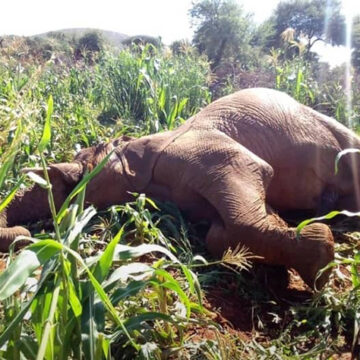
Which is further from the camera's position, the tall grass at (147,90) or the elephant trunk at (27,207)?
the tall grass at (147,90)

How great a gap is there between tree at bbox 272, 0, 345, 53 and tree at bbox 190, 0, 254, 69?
4.60 m

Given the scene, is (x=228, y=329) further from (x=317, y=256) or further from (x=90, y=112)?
(x=90, y=112)

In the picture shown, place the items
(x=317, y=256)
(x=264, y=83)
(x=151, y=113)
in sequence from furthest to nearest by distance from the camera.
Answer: (x=264, y=83), (x=151, y=113), (x=317, y=256)

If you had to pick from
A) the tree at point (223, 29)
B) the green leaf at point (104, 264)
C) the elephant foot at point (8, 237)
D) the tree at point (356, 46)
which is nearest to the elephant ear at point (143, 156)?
the elephant foot at point (8, 237)

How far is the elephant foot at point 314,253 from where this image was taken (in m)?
2.38

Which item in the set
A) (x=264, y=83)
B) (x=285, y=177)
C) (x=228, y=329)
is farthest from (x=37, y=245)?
(x=264, y=83)

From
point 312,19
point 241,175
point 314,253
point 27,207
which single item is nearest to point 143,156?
point 241,175

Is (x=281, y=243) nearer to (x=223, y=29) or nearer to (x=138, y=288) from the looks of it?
(x=138, y=288)

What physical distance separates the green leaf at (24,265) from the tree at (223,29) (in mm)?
18514

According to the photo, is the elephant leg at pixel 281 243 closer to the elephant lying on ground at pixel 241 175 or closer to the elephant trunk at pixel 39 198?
the elephant lying on ground at pixel 241 175

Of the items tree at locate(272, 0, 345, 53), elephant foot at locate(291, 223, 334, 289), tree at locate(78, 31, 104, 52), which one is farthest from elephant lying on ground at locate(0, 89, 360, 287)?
tree at locate(272, 0, 345, 53)

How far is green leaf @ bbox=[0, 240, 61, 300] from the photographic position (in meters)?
1.23

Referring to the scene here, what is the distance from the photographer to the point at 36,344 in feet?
4.74

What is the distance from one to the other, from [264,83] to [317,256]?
251 inches
